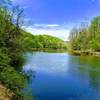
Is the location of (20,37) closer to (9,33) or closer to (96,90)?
(9,33)

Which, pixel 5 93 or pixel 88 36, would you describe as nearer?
pixel 5 93

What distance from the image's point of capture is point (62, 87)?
19750 millimetres

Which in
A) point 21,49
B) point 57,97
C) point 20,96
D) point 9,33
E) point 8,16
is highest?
point 8,16

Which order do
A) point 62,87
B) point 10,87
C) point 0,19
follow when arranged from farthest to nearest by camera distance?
point 0,19
point 62,87
point 10,87

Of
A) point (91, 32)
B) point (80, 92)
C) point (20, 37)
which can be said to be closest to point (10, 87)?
point (80, 92)

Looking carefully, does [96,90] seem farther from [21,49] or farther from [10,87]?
[21,49]

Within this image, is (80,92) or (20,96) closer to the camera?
(20,96)

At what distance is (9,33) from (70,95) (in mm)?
12776

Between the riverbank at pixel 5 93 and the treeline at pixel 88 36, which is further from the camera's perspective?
the treeline at pixel 88 36

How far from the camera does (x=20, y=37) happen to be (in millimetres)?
28984

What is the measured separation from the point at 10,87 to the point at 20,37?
17.3 m

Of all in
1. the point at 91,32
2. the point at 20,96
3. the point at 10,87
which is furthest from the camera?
the point at 91,32

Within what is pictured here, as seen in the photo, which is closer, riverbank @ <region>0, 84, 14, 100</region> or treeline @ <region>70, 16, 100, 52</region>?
riverbank @ <region>0, 84, 14, 100</region>

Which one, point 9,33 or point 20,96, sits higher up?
point 9,33
